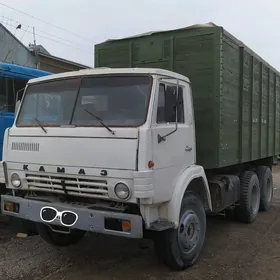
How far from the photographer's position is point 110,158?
13.1 ft

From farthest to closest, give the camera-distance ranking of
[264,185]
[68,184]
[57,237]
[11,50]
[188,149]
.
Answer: [11,50]
[264,185]
[57,237]
[188,149]
[68,184]

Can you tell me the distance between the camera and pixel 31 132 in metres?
4.54

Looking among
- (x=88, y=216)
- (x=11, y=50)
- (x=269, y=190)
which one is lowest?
(x=269, y=190)

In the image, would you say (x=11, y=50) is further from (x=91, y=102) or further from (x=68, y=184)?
(x=68, y=184)

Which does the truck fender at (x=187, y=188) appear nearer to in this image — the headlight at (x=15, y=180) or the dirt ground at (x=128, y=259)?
the dirt ground at (x=128, y=259)

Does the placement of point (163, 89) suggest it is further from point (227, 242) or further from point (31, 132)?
point (227, 242)

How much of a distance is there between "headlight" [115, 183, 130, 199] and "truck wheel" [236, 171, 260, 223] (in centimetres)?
362

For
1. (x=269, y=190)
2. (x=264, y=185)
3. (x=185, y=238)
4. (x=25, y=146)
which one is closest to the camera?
(x=25, y=146)

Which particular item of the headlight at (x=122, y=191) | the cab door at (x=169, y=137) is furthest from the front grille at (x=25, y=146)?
the cab door at (x=169, y=137)

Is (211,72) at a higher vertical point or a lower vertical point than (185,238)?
higher

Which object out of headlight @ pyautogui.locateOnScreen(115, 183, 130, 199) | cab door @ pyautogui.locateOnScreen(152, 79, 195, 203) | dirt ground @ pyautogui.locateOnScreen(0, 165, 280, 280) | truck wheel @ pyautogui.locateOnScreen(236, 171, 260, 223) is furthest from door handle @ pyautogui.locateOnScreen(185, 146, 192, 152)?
truck wheel @ pyautogui.locateOnScreen(236, 171, 260, 223)

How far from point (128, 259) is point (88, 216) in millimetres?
1313

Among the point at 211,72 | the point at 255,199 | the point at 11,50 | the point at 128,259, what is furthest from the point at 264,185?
the point at 11,50

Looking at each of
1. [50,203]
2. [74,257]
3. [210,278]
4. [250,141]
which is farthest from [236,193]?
[50,203]
